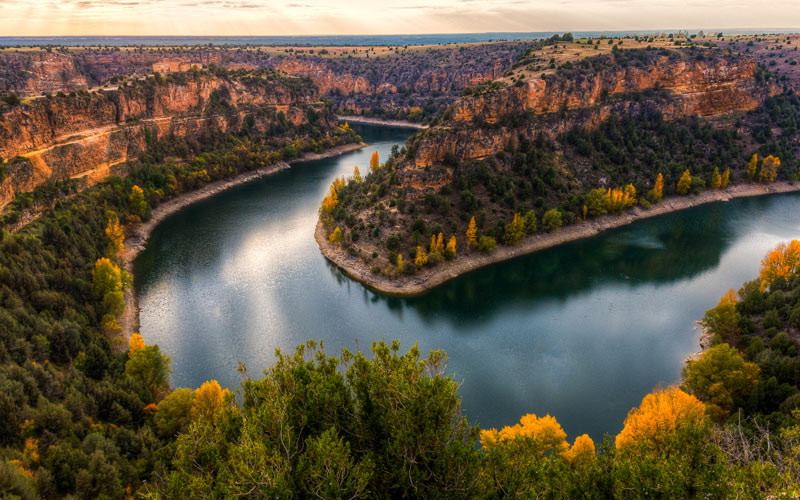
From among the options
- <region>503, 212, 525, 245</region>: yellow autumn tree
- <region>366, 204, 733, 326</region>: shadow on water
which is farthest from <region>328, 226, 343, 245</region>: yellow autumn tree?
<region>503, 212, 525, 245</region>: yellow autumn tree

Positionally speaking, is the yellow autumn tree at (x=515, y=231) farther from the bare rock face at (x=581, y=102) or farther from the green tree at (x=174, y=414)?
the green tree at (x=174, y=414)

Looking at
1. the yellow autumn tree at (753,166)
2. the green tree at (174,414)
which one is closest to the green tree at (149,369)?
the green tree at (174,414)

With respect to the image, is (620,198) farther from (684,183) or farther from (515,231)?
(515,231)

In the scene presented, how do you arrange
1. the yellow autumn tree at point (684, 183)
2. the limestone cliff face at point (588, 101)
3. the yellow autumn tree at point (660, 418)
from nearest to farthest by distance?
the yellow autumn tree at point (660, 418)
the limestone cliff face at point (588, 101)
the yellow autumn tree at point (684, 183)

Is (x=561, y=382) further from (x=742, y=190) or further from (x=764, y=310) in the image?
(x=742, y=190)

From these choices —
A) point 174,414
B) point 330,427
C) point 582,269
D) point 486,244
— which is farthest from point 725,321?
point 174,414

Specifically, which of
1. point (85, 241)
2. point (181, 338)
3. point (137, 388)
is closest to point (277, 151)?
point (85, 241)
